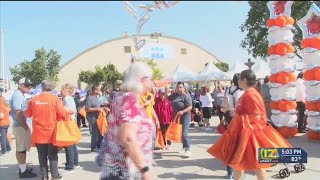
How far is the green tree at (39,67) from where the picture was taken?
40344mm

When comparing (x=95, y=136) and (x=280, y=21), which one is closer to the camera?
(x=95, y=136)

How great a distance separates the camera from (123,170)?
11.0ft

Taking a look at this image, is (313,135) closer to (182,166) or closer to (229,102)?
(182,166)

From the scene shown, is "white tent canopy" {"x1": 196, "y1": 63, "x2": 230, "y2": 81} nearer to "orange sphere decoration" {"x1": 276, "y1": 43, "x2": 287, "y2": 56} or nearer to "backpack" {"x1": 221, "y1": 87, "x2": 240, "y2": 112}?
"orange sphere decoration" {"x1": 276, "y1": 43, "x2": 287, "y2": 56}

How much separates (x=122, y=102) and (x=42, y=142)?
3408 mm

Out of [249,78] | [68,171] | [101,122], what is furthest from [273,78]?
[68,171]

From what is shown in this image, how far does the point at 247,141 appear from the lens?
5.09 meters

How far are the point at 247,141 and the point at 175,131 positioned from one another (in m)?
3.51

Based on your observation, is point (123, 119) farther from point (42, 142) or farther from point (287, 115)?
point (287, 115)

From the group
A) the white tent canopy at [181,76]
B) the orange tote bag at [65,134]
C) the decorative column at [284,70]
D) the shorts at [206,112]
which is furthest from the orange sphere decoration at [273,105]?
the white tent canopy at [181,76]

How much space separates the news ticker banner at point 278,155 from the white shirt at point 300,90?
277 inches

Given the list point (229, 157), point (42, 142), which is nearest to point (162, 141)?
point (42, 142)

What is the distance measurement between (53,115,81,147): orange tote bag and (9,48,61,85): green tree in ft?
113

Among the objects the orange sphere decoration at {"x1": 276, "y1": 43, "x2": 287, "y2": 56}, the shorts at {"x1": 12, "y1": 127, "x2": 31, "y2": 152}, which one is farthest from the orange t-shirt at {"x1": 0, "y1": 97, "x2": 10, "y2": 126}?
the orange sphere decoration at {"x1": 276, "y1": 43, "x2": 287, "y2": 56}
